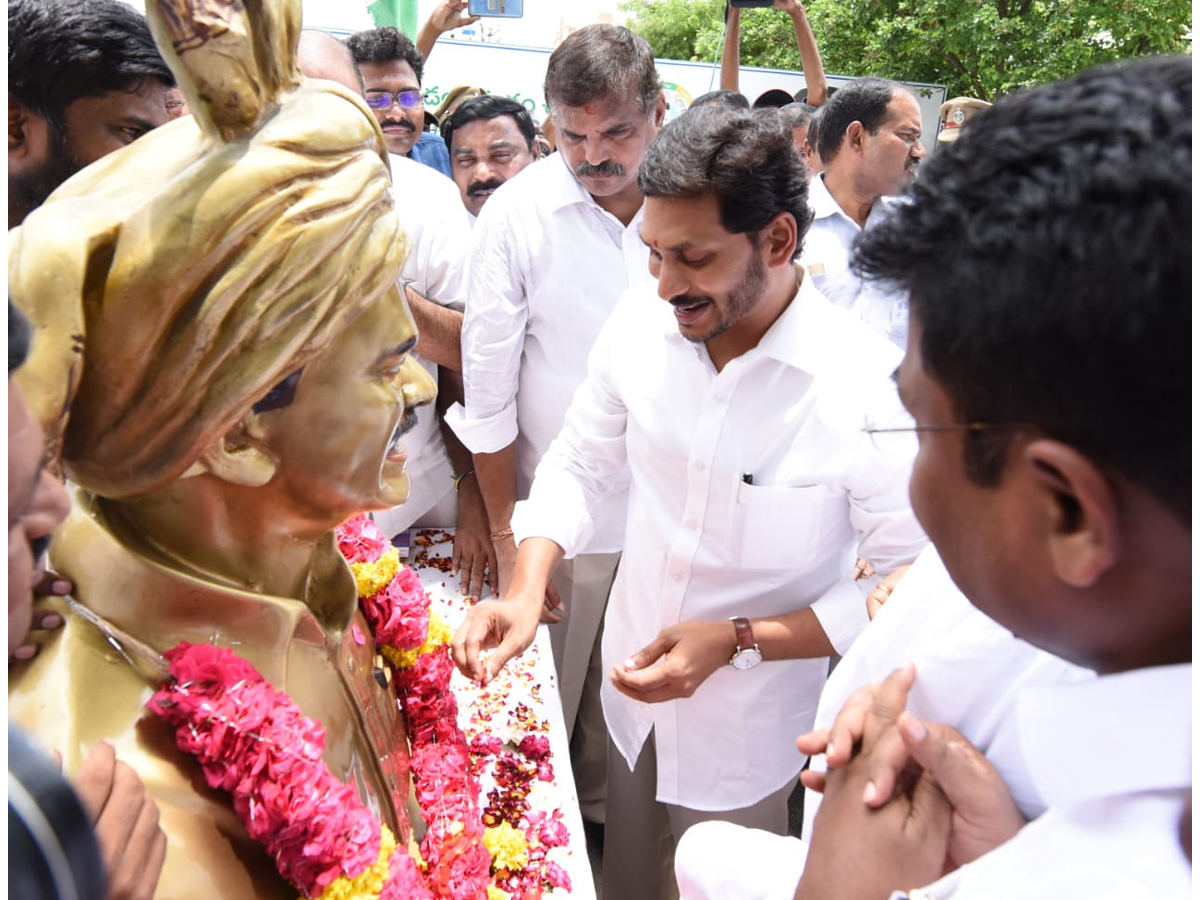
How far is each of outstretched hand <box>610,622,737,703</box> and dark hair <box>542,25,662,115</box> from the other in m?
2.01

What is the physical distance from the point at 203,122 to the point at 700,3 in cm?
3144

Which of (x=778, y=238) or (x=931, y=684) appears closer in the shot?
(x=931, y=684)

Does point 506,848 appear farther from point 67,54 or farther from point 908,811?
point 67,54

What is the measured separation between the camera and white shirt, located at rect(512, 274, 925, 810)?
2.14 metres

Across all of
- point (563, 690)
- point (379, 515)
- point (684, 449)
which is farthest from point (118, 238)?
point (563, 690)

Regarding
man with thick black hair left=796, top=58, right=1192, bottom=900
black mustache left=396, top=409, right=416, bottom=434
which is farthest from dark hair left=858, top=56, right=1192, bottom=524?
black mustache left=396, top=409, right=416, bottom=434

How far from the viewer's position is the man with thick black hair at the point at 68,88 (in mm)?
1819

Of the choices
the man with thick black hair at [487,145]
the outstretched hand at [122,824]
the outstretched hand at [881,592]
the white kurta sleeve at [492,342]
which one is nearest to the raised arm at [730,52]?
the man with thick black hair at [487,145]

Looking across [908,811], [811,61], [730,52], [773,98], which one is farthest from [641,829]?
[773,98]

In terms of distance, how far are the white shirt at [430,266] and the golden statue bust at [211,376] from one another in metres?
1.68

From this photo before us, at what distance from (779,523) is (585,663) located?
139 cm

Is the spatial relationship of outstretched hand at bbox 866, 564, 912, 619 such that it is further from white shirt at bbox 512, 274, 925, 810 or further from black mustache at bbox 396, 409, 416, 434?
black mustache at bbox 396, 409, 416, 434

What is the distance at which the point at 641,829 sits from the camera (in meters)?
2.68

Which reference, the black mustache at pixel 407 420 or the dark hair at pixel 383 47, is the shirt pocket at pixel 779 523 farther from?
the dark hair at pixel 383 47
